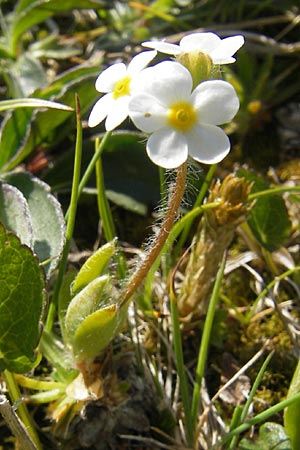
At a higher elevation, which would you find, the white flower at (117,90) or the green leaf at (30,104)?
the white flower at (117,90)

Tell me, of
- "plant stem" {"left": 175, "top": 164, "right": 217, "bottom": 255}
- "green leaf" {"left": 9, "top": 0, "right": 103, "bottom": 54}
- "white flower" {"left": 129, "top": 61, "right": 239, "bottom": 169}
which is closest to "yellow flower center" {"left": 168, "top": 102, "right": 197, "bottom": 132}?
"white flower" {"left": 129, "top": 61, "right": 239, "bottom": 169}

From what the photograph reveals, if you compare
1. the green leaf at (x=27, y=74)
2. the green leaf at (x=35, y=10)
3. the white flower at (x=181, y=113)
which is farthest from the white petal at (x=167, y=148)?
the green leaf at (x=35, y=10)

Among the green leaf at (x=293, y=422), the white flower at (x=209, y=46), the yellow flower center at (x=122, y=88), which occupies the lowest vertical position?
the green leaf at (x=293, y=422)

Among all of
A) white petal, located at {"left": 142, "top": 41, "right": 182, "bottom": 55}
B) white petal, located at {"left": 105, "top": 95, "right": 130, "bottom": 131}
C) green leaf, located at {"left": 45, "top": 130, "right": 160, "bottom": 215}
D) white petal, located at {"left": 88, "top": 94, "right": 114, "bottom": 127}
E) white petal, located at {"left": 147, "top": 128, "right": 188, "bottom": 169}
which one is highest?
white petal, located at {"left": 142, "top": 41, "right": 182, "bottom": 55}

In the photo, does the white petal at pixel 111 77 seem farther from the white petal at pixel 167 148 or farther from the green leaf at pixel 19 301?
the green leaf at pixel 19 301

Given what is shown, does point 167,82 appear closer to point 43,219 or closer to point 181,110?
point 181,110

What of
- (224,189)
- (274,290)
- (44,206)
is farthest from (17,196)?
(274,290)

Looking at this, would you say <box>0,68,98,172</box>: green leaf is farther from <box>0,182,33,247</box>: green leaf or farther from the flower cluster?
the flower cluster
